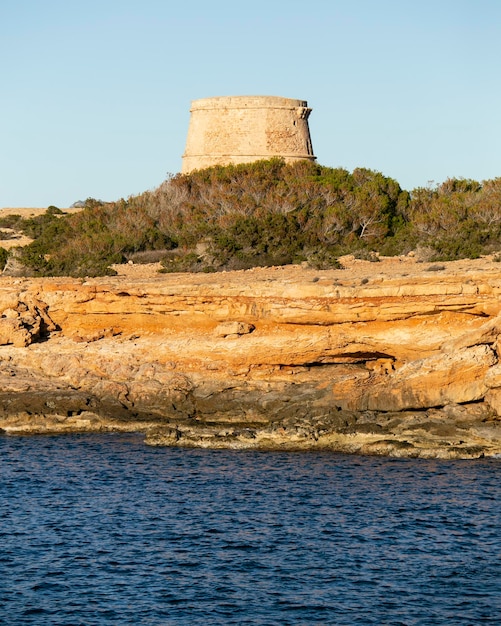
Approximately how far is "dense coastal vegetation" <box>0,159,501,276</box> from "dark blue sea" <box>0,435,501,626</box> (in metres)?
14.5

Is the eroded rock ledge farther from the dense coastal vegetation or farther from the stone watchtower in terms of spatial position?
the stone watchtower

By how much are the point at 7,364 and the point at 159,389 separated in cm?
547

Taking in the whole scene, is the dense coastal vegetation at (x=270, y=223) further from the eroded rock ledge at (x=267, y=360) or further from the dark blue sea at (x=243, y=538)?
the dark blue sea at (x=243, y=538)

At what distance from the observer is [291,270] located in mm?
41062

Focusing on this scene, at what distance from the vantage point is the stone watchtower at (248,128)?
194 ft

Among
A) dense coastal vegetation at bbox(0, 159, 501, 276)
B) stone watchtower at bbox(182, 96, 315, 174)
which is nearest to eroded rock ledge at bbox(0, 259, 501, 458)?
dense coastal vegetation at bbox(0, 159, 501, 276)

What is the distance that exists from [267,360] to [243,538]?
12.0 metres

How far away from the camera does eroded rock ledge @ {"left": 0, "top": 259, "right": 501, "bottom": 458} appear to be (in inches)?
1225

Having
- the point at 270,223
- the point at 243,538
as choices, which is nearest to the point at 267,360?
the point at 243,538

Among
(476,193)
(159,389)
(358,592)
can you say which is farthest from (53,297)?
(476,193)

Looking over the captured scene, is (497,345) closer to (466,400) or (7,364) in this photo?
(466,400)

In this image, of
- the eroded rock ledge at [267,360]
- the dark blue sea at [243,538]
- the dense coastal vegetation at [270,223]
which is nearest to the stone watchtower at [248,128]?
the dense coastal vegetation at [270,223]

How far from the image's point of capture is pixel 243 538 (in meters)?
22.8

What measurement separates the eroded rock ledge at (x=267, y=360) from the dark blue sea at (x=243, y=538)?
183 cm
